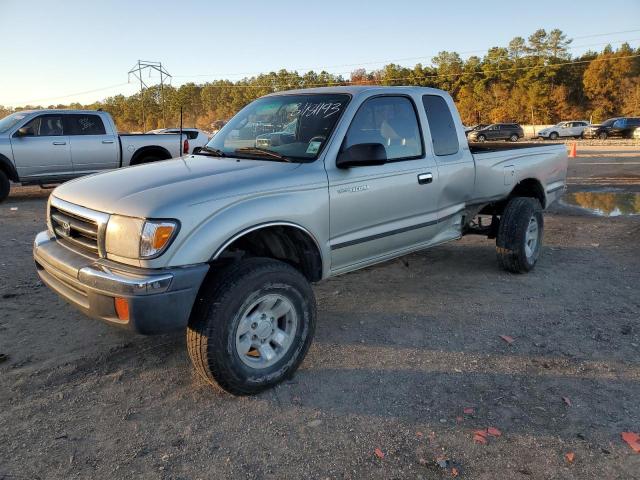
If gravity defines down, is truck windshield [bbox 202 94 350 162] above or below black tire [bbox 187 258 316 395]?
above

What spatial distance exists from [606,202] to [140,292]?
10.0 m

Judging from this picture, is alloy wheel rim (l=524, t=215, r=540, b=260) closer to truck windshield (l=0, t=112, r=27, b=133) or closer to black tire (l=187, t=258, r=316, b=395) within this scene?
black tire (l=187, t=258, r=316, b=395)

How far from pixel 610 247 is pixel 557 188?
1220 millimetres

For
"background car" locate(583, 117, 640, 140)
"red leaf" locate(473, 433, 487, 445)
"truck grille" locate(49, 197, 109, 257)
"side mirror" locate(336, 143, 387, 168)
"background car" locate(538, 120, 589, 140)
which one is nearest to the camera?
"red leaf" locate(473, 433, 487, 445)

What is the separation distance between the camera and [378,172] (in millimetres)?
4016

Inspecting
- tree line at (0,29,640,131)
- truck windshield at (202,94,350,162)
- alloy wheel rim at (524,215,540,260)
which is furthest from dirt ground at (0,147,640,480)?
tree line at (0,29,640,131)

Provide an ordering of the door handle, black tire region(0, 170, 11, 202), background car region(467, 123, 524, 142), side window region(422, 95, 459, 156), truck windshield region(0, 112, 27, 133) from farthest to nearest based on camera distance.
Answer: background car region(467, 123, 524, 142) < truck windshield region(0, 112, 27, 133) < black tire region(0, 170, 11, 202) < side window region(422, 95, 459, 156) < the door handle

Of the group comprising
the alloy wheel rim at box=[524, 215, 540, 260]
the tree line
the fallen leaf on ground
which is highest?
the tree line

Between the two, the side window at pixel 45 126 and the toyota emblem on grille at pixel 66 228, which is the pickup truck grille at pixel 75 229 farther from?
the side window at pixel 45 126

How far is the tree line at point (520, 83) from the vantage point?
61.7m

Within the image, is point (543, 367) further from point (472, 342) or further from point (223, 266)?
point (223, 266)

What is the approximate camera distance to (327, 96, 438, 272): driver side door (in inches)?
150

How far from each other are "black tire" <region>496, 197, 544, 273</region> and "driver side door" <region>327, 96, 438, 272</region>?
46.1 inches

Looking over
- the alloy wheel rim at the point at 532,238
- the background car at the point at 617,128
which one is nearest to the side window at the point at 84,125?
the alloy wheel rim at the point at 532,238
